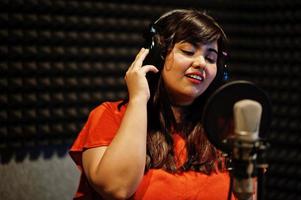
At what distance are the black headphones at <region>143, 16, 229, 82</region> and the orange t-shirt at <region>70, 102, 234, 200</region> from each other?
165 millimetres

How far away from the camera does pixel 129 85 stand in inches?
49.0

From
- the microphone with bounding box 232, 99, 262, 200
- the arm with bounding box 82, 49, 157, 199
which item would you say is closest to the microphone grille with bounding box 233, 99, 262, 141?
the microphone with bounding box 232, 99, 262, 200

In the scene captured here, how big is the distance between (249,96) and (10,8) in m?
1.53

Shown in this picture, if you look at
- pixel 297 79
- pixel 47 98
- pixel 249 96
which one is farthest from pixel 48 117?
pixel 249 96

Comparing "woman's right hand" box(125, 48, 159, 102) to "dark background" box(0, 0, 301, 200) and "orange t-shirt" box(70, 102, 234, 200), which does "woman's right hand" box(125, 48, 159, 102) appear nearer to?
"orange t-shirt" box(70, 102, 234, 200)

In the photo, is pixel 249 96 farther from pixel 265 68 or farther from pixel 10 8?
pixel 265 68

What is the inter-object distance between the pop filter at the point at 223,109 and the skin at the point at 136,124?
353mm

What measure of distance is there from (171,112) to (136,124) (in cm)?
23

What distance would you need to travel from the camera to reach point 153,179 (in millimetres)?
1240

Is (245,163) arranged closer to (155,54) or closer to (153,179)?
(153,179)

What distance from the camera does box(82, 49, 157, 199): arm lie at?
1129 mm

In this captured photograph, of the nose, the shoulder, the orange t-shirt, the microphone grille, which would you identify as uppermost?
the microphone grille

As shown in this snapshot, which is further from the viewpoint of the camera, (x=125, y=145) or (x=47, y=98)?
(x=47, y=98)

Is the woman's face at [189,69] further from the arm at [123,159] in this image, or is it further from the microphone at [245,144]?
the microphone at [245,144]
